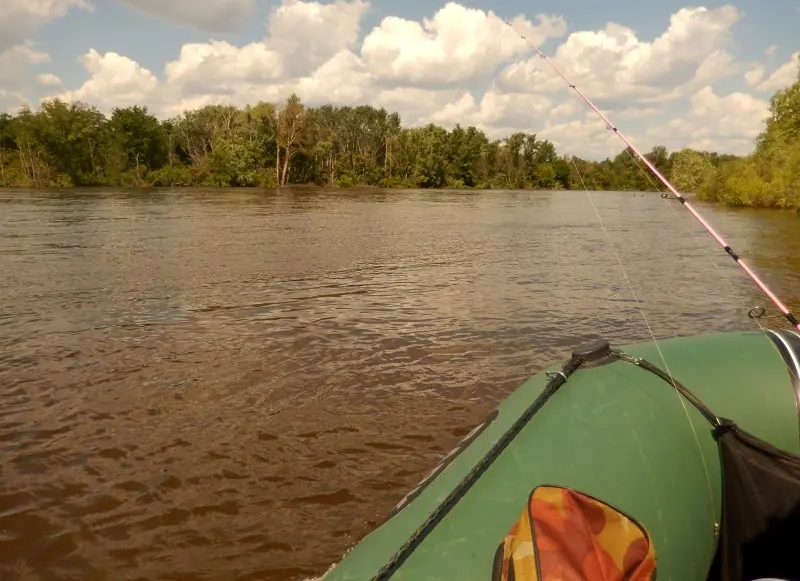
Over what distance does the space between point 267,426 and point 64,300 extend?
642 centimetres

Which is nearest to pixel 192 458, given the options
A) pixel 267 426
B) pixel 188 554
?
pixel 267 426

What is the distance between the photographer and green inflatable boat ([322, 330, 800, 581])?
6.59ft

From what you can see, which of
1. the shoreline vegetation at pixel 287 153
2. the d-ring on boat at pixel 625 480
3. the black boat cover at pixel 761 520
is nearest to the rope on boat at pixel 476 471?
the d-ring on boat at pixel 625 480

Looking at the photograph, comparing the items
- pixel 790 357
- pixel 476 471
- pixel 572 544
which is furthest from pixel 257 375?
pixel 790 357

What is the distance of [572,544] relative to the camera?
196 cm

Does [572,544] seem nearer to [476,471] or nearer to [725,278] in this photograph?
[476,471]

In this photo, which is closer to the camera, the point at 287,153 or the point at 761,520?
the point at 761,520

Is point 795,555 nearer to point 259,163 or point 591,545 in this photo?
point 591,545

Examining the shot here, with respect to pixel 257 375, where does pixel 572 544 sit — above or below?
above

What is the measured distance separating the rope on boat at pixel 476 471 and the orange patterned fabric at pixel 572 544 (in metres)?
0.27

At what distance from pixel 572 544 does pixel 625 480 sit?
64 centimetres

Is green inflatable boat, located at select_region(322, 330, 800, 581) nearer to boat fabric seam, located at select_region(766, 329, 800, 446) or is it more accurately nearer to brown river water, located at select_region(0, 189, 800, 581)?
boat fabric seam, located at select_region(766, 329, 800, 446)

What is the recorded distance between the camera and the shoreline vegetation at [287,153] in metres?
41.4

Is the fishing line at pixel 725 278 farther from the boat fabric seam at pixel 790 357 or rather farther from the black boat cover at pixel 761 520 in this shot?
the black boat cover at pixel 761 520
